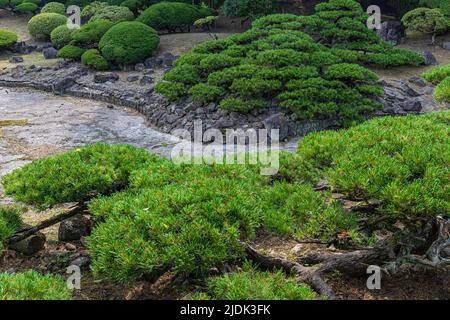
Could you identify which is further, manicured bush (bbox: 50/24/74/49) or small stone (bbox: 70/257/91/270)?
manicured bush (bbox: 50/24/74/49)

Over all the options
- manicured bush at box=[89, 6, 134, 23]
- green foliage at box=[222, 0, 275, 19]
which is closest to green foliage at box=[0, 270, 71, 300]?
green foliage at box=[222, 0, 275, 19]

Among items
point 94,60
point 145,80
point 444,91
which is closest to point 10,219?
point 444,91

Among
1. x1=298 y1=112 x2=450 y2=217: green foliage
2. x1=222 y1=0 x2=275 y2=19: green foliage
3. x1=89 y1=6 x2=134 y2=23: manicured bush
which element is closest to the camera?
x1=298 y1=112 x2=450 y2=217: green foliage

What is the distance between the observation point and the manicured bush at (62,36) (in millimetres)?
25094

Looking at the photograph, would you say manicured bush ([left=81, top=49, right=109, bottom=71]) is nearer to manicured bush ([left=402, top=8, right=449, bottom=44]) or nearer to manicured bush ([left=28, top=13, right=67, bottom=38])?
manicured bush ([left=28, top=13, right=67, bottom=38])

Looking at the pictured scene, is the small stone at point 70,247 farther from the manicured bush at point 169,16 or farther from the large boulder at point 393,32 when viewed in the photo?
the manicured bush at point 169,16

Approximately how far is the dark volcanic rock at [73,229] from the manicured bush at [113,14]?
2094 cm

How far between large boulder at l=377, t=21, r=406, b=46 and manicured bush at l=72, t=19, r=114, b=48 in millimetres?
13196

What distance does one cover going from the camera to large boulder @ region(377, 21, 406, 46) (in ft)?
69.9

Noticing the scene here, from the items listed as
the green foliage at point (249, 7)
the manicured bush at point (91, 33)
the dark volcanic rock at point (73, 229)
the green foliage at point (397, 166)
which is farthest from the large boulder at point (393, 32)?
the dark volcanic rock at point (73, 229)

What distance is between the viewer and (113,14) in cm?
2617

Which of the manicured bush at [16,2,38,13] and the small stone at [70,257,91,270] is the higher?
the manicured bush at [16,2,38,13]

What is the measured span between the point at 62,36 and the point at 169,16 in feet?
19.1

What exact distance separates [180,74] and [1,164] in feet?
20.5
